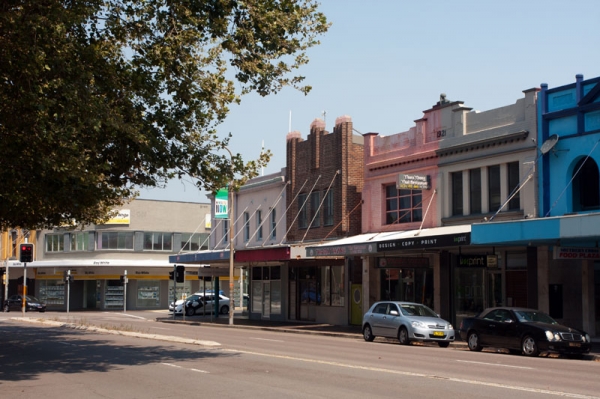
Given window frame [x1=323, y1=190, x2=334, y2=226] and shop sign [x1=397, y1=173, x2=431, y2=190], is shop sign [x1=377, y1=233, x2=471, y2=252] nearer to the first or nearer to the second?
shop sign [x1=397, y1=173, x2=431, y2=190]

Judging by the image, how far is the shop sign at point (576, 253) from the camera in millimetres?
24625

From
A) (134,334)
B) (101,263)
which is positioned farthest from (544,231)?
(101,263)

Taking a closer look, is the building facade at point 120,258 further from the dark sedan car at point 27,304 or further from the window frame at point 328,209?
the window frame at point 328,209

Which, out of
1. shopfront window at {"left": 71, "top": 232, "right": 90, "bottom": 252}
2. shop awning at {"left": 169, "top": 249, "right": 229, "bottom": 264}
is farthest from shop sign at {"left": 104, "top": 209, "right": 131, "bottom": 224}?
shop awning at {"left": 169, "top": 249, "right": 229, "bottom": 264}

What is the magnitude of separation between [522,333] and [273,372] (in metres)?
9.11

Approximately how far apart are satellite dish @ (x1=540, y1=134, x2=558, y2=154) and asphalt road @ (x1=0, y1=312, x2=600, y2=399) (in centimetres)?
747

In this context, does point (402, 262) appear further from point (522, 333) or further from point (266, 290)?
point (266, 290)

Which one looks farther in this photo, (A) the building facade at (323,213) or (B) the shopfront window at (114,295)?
(B) the shopfront window at (114,295)

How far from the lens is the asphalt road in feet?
43.6

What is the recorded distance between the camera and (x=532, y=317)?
2273 centimetres

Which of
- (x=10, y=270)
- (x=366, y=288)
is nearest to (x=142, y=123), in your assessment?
(x=366, y=288)

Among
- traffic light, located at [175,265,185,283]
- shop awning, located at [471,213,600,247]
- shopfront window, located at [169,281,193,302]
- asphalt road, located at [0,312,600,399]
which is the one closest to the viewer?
asphalt road, located at [0,312,600,399]

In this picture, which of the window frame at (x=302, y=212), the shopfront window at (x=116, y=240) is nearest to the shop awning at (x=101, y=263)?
the shopfront window at (x=116, y=240)

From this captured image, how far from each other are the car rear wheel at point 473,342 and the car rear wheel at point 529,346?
2091 millimetres
